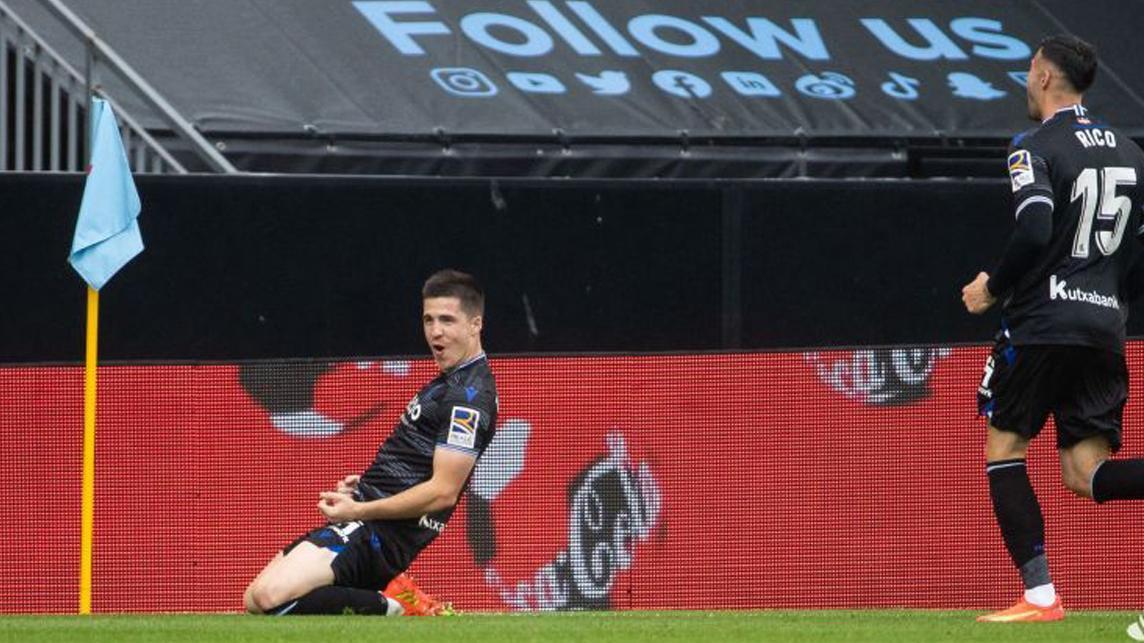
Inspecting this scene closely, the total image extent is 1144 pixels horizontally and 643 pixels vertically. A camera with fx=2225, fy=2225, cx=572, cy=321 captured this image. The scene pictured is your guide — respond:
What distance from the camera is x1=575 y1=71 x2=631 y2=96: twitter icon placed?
45.1 feet

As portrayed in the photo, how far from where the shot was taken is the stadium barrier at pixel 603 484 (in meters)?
9.84

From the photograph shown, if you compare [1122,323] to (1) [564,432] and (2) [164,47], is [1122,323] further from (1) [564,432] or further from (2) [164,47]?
(2) [164,47]

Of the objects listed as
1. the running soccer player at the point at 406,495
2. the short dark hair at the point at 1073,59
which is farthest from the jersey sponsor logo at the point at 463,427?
the short dark hair at the point at 1073,59

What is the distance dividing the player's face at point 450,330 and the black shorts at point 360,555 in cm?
66

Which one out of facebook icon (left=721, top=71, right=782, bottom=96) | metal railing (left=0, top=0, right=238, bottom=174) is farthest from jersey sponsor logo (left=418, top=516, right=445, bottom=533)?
facebook icon (left=721, top=71, right=782, bottom=96)

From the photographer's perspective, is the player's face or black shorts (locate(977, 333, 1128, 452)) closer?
black shorts (locate(977, 333, 1128, 452))

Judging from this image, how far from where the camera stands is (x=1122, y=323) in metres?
7.10

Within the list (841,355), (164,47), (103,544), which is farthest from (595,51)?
(103,544)

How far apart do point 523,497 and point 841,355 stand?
5.21 ft

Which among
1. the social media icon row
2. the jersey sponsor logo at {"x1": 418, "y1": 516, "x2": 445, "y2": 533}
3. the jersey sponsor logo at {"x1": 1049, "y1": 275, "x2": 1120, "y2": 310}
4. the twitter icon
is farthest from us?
the twitter icon

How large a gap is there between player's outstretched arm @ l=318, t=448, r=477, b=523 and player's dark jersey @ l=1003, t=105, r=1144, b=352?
1.98 m

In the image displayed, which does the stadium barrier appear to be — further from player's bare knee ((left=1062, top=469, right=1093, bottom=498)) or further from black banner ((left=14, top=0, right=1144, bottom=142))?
black banner ((left=14, top=0, right=1144, bottom=142))

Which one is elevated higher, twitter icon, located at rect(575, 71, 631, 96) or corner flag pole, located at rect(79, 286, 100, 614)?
twitter icon, located at rect(575, 71, 631, 96)

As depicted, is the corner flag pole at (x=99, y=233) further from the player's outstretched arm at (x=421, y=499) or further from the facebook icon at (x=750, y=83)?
the facebook icon at (x=750, y=83)
